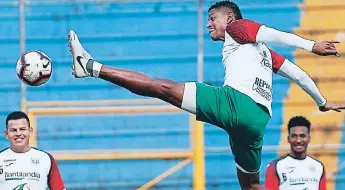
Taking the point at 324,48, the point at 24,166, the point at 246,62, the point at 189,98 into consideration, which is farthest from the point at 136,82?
the point at 24,166

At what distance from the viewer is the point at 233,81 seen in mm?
9828

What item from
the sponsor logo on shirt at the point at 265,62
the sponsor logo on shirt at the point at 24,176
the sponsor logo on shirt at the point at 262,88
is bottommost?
the sponsor logo on shirt at the point at 24,176

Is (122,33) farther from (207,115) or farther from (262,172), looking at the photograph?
(207,115)

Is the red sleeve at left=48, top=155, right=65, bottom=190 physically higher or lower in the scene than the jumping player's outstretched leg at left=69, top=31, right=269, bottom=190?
lower

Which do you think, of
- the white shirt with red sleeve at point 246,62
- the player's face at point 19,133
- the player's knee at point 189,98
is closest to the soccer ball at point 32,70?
the player's face at point 19,133

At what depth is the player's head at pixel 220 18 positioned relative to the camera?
10070 millimetres

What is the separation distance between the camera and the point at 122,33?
587 inches

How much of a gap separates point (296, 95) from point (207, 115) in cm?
520

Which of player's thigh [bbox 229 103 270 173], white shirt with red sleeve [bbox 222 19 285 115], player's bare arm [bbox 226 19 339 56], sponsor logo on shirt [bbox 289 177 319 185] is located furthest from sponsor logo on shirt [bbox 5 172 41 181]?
sponsor logo on shirt [bbox 289 177 319 185]

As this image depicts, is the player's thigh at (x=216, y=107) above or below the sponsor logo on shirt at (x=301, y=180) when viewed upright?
above

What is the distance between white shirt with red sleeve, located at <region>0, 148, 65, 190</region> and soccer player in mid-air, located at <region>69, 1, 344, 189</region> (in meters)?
2.19

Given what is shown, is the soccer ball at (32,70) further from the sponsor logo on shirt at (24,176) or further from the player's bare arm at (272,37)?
the player's bare arm at (272,37)

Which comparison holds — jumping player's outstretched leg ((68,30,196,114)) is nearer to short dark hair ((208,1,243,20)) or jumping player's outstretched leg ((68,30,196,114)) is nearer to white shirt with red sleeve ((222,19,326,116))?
white shirt with red sleeve ((222,19,326,116))

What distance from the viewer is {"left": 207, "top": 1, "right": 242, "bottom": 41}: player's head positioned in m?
10.1
